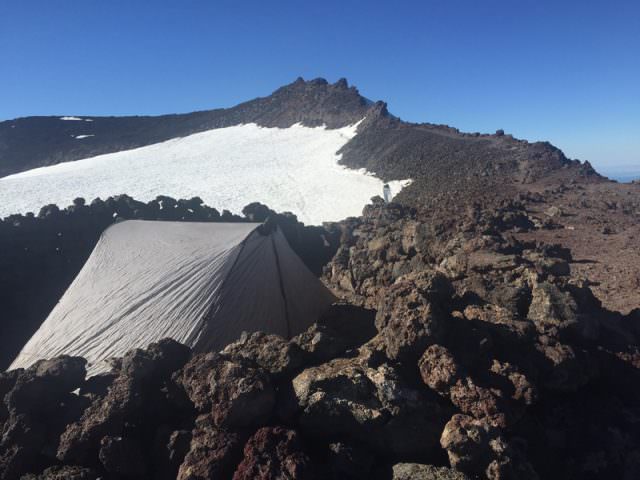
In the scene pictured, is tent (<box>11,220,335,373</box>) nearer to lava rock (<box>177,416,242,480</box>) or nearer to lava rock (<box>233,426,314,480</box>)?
lava rock (<box>177,416,242,480</box>)

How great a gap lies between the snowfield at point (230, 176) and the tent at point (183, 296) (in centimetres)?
1236

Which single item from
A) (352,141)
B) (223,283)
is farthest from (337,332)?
(352,141)

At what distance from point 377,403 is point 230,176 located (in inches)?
1123

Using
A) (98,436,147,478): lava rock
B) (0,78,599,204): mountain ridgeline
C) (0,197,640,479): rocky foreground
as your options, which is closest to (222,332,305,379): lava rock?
(0,197,640,479): rocky foreground

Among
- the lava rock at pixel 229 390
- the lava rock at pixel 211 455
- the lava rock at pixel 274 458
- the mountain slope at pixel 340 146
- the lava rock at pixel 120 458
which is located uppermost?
the mountain slope at pixel 340 146

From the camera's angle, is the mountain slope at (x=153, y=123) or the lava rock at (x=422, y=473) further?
the mountain slope at (x=153, y=123)

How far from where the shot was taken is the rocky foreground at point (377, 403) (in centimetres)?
296

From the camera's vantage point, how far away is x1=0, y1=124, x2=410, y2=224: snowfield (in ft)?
75.5

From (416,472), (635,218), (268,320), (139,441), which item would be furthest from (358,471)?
(635,218)

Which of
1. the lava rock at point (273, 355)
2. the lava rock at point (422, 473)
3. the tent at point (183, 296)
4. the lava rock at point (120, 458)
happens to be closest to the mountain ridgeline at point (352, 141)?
the tent at point (183, 296)

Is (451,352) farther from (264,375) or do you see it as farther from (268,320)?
(268,320)

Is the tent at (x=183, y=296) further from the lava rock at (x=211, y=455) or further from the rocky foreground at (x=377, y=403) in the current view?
the lava rock at (x=211, y=455)

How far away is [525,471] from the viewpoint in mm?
2779

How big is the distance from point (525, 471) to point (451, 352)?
987 mm
